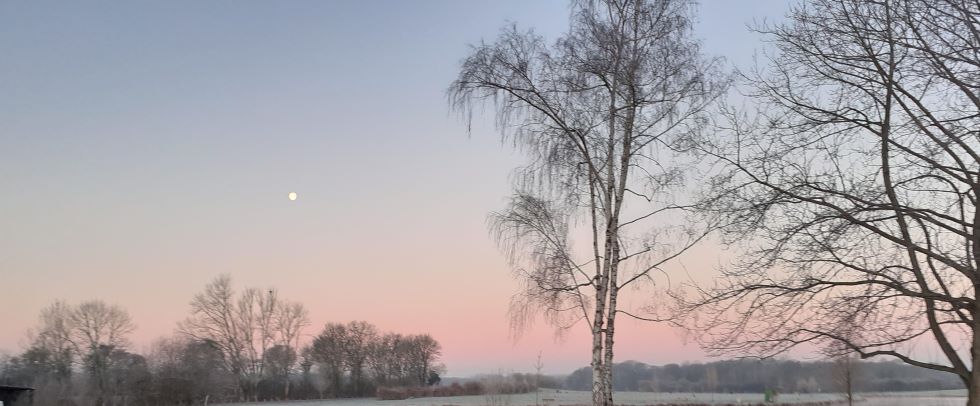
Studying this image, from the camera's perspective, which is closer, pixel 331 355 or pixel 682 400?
pixel 682 400

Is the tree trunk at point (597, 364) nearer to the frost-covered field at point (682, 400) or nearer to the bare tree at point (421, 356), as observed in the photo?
the frost-covered field at point (682, 400)

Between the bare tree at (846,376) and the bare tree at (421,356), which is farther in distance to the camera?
the bare tree at (421,356)

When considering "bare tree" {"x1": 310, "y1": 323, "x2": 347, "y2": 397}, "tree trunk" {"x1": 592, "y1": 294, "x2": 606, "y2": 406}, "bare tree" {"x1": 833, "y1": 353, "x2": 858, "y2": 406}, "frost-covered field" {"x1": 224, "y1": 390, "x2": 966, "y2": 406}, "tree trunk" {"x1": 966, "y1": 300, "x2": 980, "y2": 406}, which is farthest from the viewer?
"bare tree" {"x1": 310, "y1": 323, "x2": 347, "y2": 397}


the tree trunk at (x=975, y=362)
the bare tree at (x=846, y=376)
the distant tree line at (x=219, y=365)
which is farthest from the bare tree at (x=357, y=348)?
the tree trunk at (x=975, y=362)

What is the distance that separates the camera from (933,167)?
8.62m

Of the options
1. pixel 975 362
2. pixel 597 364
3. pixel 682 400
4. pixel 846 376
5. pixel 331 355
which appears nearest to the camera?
pixel 975 362

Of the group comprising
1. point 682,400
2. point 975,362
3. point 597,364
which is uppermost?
point 975,362

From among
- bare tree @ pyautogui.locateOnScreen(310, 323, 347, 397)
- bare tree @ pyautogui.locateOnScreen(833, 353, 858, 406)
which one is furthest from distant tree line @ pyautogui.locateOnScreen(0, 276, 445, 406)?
bare tree @ pyautogui.locateOnScreen(833, 353, 858, 406)

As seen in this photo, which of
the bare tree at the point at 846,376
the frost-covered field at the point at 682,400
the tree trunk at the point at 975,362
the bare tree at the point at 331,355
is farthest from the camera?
the bare tree at the point at 331,355

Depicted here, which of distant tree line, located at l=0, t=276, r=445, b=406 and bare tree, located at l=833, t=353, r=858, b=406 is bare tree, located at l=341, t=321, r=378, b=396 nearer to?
distant tree line, located at l=0, t=276, r=445, b=406

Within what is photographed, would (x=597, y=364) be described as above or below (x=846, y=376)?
above

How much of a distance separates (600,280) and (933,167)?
6.38m

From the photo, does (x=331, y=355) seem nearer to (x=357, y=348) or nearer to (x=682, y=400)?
(x=357, y=348)

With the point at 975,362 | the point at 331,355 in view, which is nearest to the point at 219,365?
the point at 331,355
